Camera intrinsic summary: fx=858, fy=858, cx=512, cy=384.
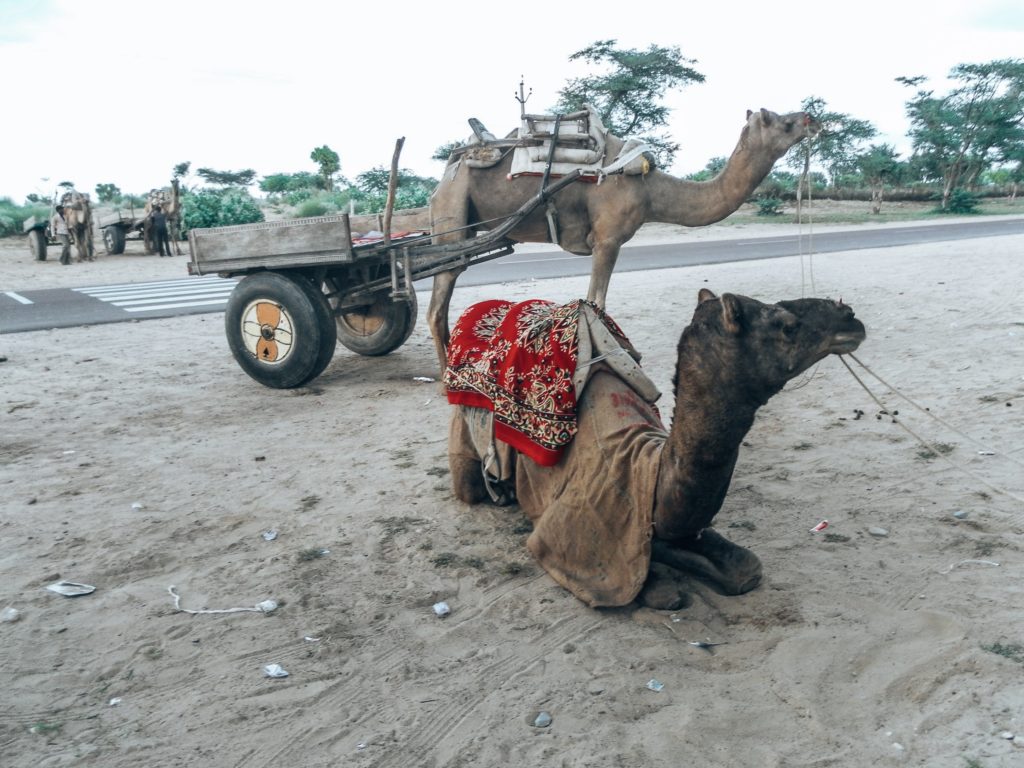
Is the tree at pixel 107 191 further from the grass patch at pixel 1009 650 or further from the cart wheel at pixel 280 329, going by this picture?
the grass patch at pixel 1009 650

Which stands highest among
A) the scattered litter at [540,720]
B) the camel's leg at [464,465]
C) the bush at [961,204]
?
the bush at [961,204]

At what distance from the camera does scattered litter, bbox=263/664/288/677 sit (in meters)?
3.47

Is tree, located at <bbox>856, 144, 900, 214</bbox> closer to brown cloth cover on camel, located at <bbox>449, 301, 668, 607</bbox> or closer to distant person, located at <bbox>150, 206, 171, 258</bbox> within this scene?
distant person, located at <bbox>150, 206, 171, 258</bbox>

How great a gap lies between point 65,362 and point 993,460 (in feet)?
28.9

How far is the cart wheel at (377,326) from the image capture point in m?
8.75

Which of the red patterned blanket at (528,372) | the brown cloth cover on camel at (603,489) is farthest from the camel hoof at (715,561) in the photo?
the red patterned blanket at (528,372)

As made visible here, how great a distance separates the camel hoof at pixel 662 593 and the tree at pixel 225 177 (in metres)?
53.1

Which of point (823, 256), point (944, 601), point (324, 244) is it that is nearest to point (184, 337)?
point (324, 244)

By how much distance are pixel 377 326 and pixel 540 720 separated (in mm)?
6193

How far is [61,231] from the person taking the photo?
22484 millimetres

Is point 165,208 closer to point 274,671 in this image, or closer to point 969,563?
point 274,671

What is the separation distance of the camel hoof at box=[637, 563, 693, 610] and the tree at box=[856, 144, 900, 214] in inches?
1644

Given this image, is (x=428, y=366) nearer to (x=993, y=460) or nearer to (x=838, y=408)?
(x=838, y=408)

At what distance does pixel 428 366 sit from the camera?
28.6 ft
